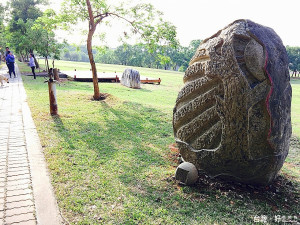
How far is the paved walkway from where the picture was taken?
2.96 m

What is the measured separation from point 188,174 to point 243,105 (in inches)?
52.7

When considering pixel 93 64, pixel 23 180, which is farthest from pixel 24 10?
pixel 23 180

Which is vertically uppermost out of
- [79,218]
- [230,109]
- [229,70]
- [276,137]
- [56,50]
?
[56,50]

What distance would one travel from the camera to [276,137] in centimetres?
337

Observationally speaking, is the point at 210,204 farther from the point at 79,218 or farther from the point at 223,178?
the point at 79,218

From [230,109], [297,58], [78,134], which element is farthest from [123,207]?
[297,58]

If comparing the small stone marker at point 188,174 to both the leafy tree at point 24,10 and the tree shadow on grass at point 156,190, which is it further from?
the leafy tree at point 24,10

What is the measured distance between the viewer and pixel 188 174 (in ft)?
12.0

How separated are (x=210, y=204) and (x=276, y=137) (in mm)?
1351

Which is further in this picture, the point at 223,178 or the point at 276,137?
the point at 223,178

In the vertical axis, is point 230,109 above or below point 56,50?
below

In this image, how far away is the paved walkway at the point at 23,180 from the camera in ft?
9.72

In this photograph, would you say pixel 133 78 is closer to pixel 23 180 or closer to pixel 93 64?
pixel 93 64

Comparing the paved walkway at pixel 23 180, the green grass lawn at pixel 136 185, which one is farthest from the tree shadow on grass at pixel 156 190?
the paved walkway at pixel 23 180
